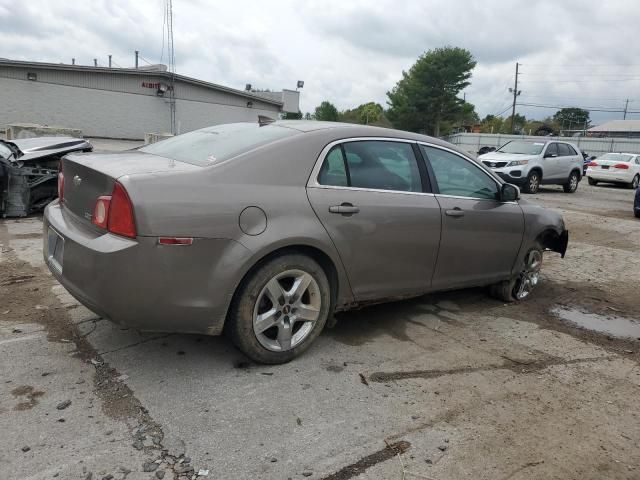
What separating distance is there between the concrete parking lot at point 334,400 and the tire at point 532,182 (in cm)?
1127

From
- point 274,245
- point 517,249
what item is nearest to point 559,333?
point 517,249

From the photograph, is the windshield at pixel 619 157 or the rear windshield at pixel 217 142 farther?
the windshield at pixel 619 157

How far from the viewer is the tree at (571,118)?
104875mm

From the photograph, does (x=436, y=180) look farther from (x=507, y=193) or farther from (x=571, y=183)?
(x=571, y=183)

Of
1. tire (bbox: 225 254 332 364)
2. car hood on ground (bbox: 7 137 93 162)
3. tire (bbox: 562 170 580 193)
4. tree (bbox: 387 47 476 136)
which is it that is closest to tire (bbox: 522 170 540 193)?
tire (bbox: 562 170 580 193)

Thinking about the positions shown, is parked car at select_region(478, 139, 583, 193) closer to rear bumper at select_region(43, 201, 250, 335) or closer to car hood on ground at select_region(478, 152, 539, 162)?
car hood on ground at select_region(478, 152, 539, 162)

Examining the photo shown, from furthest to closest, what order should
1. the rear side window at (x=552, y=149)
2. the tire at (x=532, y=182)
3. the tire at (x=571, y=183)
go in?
the tire at (x=571, y=183)
the rear side window at (x=552, y=149)
the tire at (x=532, y=182)

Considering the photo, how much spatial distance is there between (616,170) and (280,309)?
73.4 ft

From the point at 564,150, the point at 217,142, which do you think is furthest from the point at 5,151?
the point at 564,150

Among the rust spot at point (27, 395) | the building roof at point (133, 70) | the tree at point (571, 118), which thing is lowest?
the rust spot at point (27, 395)

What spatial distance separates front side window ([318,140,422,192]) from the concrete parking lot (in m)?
1.21

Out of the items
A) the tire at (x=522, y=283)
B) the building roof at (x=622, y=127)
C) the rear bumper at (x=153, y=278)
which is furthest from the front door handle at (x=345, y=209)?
the building roof at (x=622, y=127)

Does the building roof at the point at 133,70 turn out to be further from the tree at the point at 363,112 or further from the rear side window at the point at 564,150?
the tree at the point at 363,112

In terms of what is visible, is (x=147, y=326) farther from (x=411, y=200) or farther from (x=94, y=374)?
(x=411, y=200)
